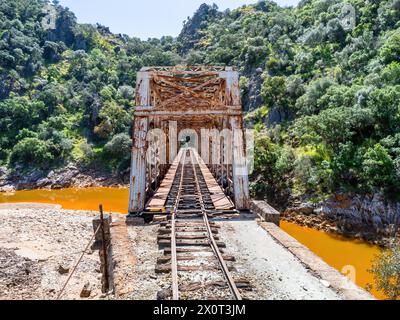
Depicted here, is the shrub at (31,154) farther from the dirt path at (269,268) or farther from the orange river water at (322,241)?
the dirt path at (269,268)

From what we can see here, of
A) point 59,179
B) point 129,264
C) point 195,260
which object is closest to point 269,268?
point 195,260

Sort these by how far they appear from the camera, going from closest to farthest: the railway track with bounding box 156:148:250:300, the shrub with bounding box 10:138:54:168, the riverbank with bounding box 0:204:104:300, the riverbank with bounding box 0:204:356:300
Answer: the railway track with bounding box 156:148:250:300
the riverbank with bounding box 0:204:356:300
the riverbank with bounding box 0:204:104:300
the shrub with bounding box 10:138:54:168

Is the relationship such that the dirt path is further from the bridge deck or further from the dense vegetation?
the dense vegetation

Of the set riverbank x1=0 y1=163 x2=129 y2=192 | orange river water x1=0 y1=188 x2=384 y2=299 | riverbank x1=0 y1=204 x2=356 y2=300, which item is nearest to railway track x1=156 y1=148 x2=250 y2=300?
riverbank x1=0 y1=204 x2=356 y2=300

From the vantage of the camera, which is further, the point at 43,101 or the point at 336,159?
the point at 43,101

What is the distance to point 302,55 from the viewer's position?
151 ft

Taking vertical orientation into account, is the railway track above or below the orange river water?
above

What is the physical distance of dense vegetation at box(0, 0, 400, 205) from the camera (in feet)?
74.9

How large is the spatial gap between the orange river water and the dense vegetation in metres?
3.36

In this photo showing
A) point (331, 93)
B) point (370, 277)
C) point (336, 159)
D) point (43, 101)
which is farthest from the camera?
point (43, 101)

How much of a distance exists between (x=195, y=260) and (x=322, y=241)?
620 inches

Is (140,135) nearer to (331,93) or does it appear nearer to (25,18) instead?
(331,93)

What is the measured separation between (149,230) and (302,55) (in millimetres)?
42542

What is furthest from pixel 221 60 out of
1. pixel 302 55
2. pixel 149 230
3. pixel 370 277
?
pixel 149 230
